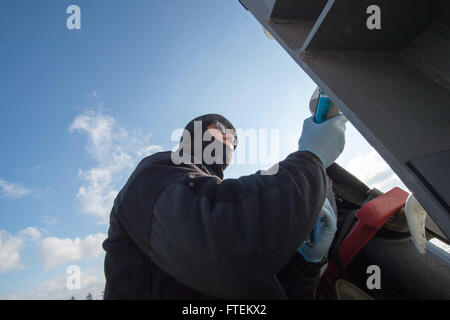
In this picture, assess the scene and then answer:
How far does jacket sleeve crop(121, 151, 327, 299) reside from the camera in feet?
3.05

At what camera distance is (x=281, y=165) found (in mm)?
1174

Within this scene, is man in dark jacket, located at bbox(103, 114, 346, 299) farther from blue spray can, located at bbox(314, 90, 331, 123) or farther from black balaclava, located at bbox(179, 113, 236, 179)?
black balaclava, located at bbox(179, 113, 236, 179)

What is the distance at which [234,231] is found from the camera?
0.94 metres

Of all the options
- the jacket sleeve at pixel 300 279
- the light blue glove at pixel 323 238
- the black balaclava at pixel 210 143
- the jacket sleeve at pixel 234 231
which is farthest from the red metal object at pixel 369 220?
the black balaclava at pixel 210 143

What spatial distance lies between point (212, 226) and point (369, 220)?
1.19 metres

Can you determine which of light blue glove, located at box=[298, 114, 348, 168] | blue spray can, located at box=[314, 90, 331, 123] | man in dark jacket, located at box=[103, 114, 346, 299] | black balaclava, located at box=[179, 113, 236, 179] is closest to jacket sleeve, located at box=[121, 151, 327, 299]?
man in dark jacket, located at box=[103, 114, 346, 299]

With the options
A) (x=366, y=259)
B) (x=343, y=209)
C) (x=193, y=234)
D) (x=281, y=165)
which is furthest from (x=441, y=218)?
(x=343, y=209)

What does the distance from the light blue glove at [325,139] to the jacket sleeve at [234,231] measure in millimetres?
317

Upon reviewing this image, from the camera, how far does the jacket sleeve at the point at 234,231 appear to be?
3.05 ft

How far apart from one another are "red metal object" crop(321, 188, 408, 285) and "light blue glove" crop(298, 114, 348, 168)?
0.47 m

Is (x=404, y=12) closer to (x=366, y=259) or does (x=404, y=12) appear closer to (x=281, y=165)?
(x=281, y=165)

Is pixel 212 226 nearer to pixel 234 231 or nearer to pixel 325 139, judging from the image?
pixel 234 231

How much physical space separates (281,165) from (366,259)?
109cm

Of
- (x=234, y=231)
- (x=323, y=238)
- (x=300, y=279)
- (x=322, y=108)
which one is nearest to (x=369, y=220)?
(x=323, y=238)
